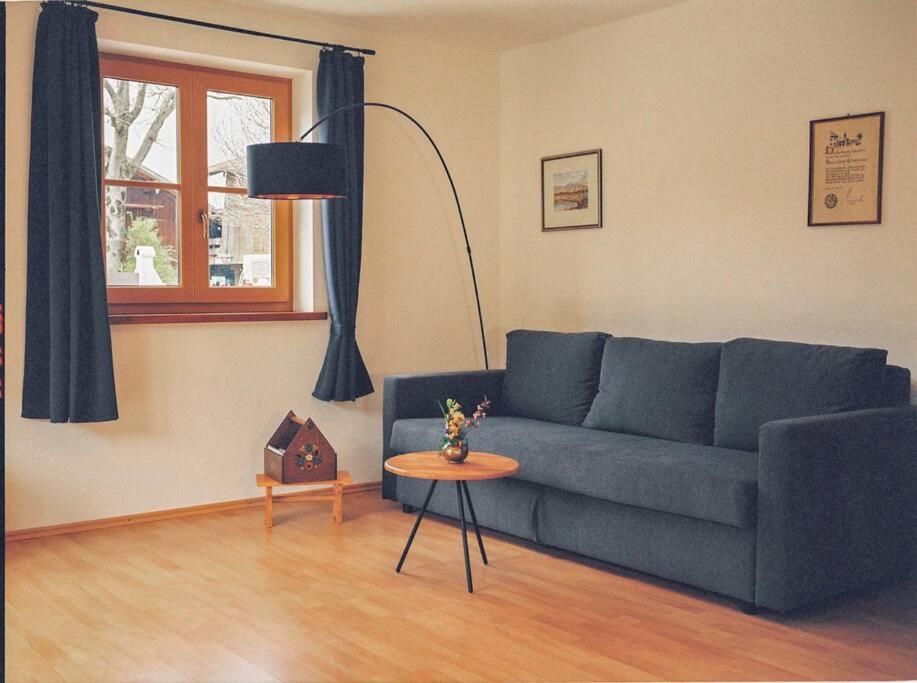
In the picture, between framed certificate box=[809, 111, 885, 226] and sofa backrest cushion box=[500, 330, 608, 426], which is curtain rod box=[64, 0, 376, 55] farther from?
framed certificate box=[809, 111, 885, 226]

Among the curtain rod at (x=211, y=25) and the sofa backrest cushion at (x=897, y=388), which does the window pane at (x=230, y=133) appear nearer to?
the curtain rod at (x=211, y=25)

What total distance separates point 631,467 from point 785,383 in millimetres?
729

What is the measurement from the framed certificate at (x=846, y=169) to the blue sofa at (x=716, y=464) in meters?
0.67

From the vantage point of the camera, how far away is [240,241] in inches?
209

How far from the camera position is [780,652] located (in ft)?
10.2

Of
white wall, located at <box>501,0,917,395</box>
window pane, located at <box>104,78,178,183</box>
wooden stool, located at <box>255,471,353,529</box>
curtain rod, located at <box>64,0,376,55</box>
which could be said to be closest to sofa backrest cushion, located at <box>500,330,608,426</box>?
white wall, located at <box>501,0,917,395</box>

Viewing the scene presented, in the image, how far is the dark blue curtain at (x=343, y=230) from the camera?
209 inches

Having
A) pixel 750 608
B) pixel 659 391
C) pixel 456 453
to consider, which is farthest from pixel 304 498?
pixel 750 608

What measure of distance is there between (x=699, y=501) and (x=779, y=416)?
24.7 inches

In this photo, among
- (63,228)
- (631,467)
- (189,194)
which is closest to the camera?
(631,467)

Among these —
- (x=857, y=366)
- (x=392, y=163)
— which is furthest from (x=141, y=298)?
(x=857, y=366)

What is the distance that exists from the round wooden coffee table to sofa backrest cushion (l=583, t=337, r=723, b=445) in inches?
26.8

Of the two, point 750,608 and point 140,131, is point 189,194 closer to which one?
point 140,131

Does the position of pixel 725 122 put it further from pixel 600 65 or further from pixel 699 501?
pixel 699 501
